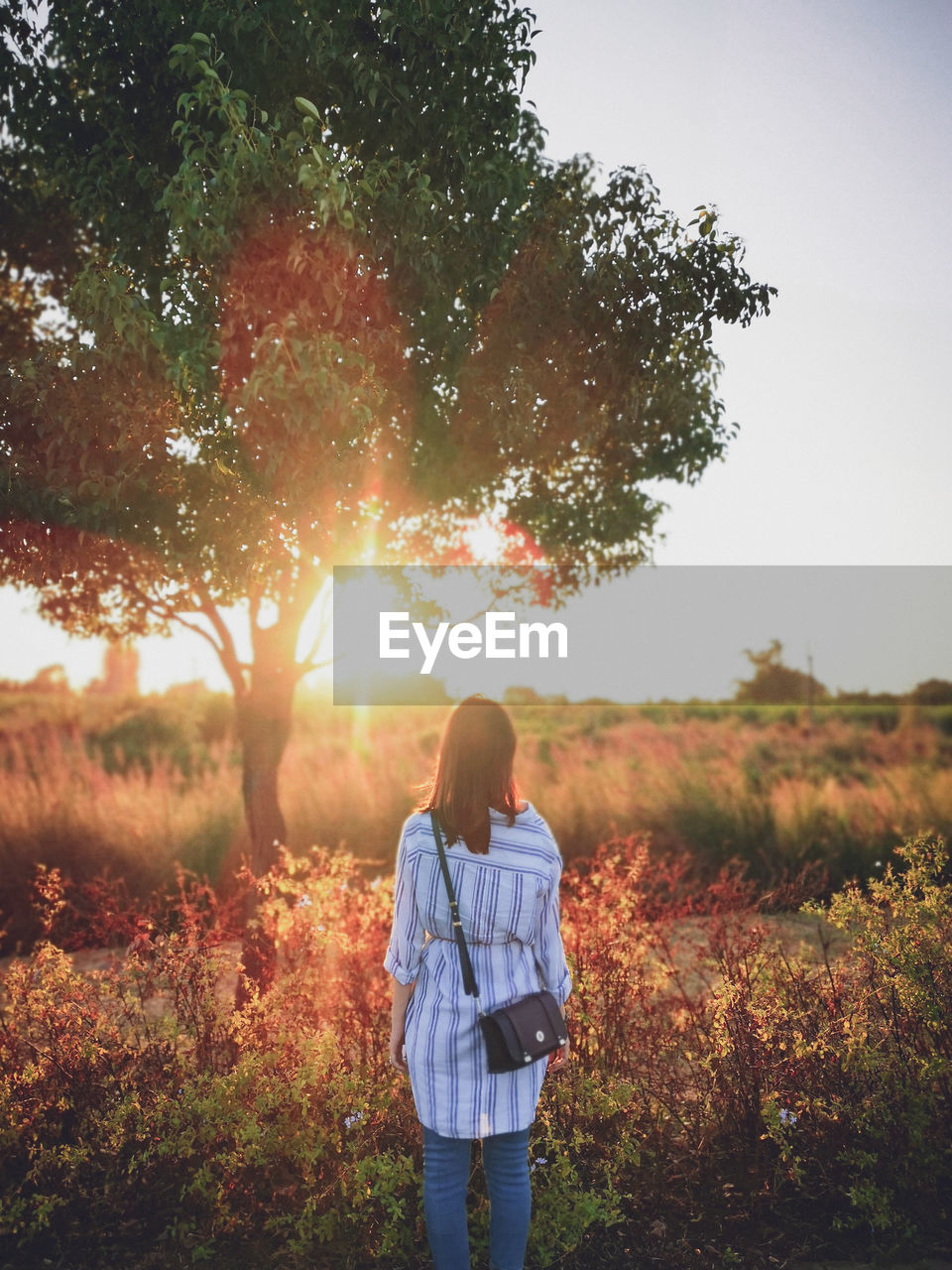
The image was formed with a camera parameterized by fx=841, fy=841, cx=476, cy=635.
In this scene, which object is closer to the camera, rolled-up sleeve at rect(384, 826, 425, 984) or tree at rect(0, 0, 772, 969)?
rolled-up sleeve at rect(384, 826, 425, 984)

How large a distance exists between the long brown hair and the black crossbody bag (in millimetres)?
70

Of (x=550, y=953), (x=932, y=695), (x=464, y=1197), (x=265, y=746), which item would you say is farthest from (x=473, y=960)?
(x=932, y=695)

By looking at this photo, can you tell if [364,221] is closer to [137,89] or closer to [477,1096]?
[137,89]

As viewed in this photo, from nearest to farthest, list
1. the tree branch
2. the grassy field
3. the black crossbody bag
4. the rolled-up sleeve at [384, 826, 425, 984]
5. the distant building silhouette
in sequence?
the black crossbody bag < the rolled-up sleeve at [384, 826, 425, 984] < the tree branch < the grassy field < the distant building silhouette

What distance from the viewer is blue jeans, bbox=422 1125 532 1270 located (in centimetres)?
229

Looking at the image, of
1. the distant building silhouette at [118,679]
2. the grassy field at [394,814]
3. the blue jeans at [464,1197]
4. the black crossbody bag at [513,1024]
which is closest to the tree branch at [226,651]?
the grassy field at [394,814]

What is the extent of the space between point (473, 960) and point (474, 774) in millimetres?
528

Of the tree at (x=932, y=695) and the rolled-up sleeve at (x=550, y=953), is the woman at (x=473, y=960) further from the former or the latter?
the tree at (x=932, y=695)

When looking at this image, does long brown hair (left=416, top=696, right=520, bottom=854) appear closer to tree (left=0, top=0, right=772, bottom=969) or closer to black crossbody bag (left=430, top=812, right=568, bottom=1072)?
black crossbody bag (left=430, top=812, right=568, bottom=1072)

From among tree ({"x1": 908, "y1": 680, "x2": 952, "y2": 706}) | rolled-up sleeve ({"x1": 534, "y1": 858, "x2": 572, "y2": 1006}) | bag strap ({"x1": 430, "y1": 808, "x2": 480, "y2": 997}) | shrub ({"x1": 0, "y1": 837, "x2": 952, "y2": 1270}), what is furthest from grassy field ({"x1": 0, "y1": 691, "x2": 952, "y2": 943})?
tree ({"x1": 908, "y1": 680, "x2": 952, "y2": 706})

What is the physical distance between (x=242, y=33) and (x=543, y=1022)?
4043 millimetres

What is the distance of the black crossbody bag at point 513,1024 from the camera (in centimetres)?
219

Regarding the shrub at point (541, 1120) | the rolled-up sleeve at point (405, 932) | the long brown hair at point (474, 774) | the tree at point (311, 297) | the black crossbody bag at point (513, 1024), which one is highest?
the tree at point (311, 297)

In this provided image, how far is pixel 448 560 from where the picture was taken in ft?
18.9
